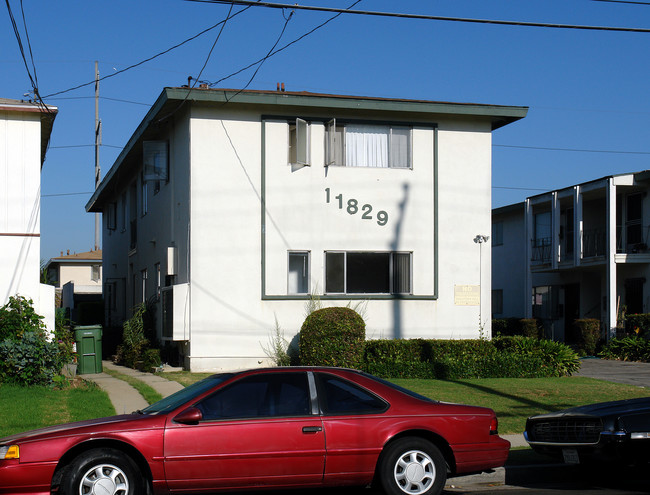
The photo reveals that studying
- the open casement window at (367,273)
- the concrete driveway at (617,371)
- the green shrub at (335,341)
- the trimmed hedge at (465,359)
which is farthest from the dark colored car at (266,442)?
the open casement window at (367,273)

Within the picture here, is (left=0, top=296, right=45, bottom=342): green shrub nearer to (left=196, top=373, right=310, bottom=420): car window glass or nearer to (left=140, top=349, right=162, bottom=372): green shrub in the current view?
(left=140, top=349, right=162, bottom=372): green shrub

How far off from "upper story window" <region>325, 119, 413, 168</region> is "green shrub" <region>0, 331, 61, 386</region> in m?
8.34

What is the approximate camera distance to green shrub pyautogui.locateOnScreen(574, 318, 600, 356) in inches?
1078

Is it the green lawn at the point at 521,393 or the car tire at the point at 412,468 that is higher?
the car tire at the point at 412,468

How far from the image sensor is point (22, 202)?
16469 mm

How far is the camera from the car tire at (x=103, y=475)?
6.95 meters

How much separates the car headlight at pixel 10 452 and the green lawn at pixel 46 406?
3.55 m

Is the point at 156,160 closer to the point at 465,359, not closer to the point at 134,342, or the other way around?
the point at 134,342

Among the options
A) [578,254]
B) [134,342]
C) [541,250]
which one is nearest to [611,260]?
[578,254]

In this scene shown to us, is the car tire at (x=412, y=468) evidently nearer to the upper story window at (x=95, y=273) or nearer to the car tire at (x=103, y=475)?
the car tire at (x=103, y=475)

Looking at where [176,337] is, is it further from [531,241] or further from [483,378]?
[531,241]

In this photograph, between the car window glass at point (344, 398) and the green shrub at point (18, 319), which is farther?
the green shrub at point (18, 319)

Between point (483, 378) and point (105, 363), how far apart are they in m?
11.0

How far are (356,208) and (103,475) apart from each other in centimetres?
1350
